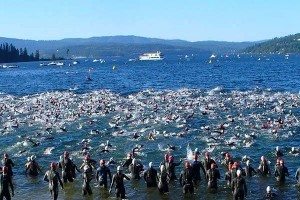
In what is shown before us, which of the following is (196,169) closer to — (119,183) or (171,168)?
(171,168)

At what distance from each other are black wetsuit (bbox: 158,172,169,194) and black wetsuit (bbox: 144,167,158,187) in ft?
3.77

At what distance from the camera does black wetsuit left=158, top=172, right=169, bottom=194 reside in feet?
93.1

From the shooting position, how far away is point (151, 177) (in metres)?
29.6

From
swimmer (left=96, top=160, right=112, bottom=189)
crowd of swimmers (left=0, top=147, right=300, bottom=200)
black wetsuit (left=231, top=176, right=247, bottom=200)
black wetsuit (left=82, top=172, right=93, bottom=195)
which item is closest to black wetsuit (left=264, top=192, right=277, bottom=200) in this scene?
crowd of swimmers (left=0, top=147, right=300, bottom=200)

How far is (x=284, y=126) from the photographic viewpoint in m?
48.8

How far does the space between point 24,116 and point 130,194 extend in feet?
117

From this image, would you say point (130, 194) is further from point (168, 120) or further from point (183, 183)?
point (168, 120)

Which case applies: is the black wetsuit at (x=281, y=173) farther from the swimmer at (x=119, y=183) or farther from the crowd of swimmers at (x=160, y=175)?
the swimmer at (x=119, y=183)

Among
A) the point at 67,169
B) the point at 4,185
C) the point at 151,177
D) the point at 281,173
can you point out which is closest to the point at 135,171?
the point at 151,177

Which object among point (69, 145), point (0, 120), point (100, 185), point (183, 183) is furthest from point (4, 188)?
point (0, 120)

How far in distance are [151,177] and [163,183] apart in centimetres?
130

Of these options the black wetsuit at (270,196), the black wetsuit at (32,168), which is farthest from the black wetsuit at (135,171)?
the black wetsuit at (270,196)

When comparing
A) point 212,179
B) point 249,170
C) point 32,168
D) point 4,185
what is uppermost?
point 4,185

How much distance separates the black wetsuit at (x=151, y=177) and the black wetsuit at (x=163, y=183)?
1.15 m
